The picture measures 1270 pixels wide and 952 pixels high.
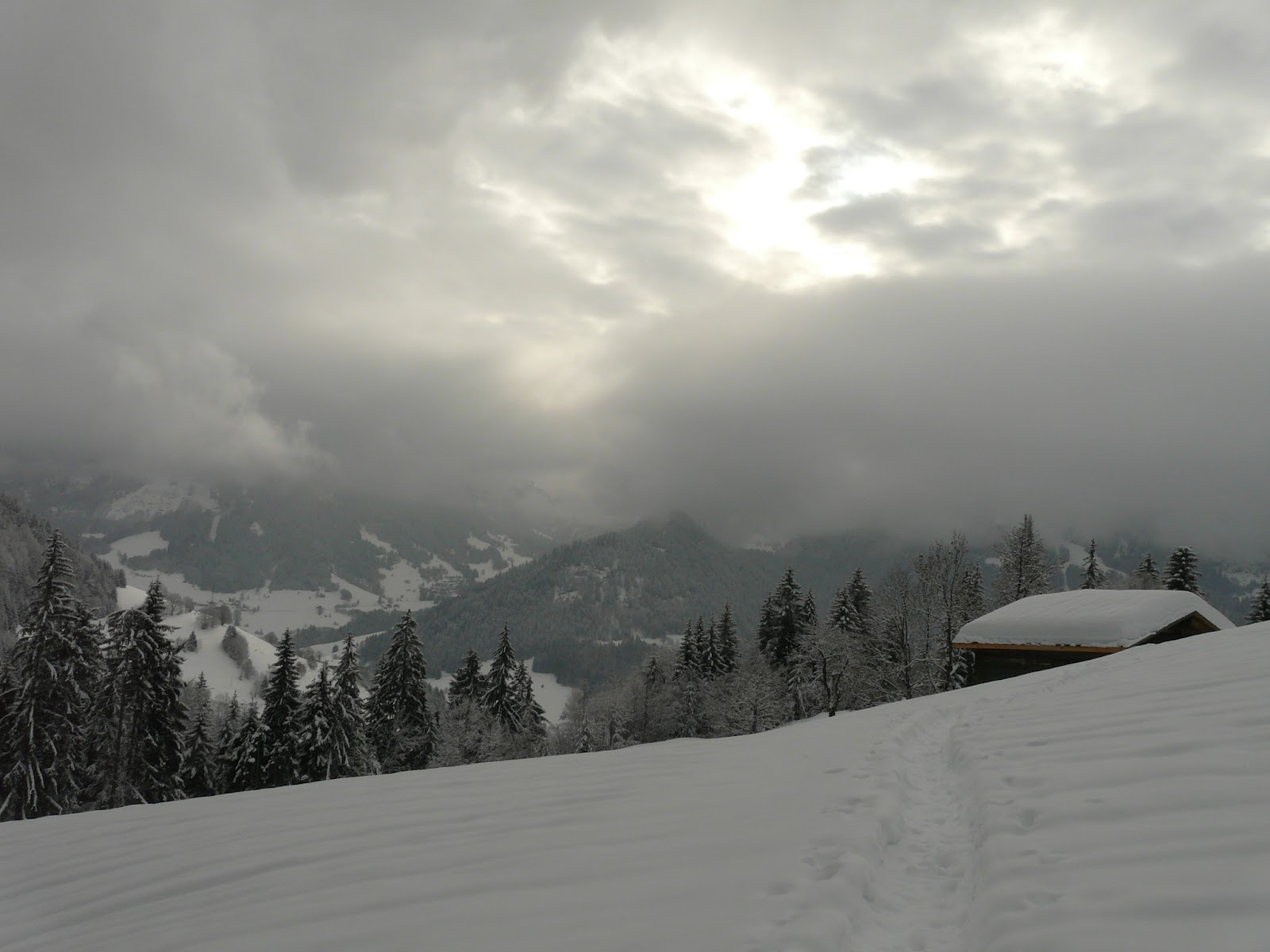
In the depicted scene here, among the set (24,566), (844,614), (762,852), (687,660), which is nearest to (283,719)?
(687,660)

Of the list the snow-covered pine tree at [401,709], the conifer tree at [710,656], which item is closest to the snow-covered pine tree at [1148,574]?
the conifer tree at [710,656]

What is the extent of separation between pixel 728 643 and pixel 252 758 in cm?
4131

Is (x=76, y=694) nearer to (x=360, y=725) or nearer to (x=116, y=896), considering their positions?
(x=360, y=725)

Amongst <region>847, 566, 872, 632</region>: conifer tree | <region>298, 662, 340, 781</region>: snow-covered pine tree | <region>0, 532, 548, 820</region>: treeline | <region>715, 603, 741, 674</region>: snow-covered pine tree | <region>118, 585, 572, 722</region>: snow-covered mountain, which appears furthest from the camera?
<region>118, 585, 572, 722</region>: snow-covered mountain

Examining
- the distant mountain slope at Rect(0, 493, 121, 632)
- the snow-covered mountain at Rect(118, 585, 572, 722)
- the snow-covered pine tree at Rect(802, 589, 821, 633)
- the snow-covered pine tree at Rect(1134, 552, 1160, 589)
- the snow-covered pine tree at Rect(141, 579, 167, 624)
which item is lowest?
the snow-covered mountain at Rect(118, 585, 572, 722)

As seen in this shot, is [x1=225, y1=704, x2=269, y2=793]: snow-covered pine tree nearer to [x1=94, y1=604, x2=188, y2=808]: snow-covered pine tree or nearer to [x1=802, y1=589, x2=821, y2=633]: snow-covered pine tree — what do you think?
[x1=94, y1=604, x2=188, y2=808]: snow-covered pine tree

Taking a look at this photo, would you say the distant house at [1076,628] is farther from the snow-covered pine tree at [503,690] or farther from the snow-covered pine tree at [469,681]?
the snow-covered pine tree at [469,681]

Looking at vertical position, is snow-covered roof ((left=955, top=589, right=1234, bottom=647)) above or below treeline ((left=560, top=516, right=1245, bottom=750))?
above

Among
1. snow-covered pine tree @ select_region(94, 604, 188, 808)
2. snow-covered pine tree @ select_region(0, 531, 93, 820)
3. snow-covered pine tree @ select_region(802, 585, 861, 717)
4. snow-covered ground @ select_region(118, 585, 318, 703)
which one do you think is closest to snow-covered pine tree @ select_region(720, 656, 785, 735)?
snow-covered pine tree @ select_region(802, 585, 861, 717)

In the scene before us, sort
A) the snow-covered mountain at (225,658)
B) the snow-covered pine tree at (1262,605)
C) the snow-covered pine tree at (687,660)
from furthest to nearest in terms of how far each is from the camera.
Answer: the snow-covered mountain at (225,658) < the snow-covered pine tree at (687,660) < the snow-covered pine tree at (1262,605)

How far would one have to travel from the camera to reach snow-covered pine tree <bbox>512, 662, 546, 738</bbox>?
54.0 m

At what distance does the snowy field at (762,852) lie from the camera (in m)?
3.57

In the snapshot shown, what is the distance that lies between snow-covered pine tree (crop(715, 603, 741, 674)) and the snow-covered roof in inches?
1668

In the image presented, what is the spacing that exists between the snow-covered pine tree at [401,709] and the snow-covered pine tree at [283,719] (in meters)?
8.33
